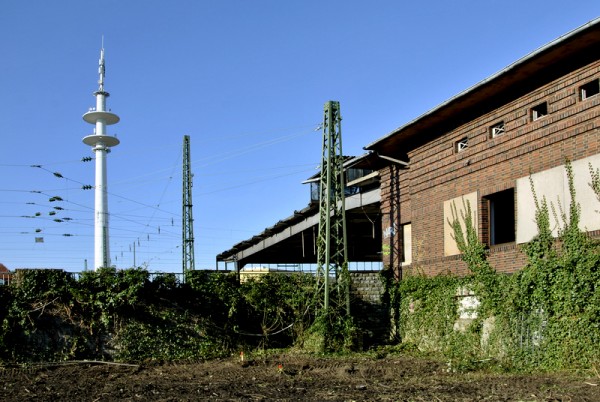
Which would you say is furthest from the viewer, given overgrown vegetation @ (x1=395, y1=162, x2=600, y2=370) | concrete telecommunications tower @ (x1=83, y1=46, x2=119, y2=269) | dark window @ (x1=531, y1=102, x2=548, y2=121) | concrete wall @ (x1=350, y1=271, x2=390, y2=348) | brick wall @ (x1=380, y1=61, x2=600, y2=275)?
concrete telecommunications tower @ (x1=83, y1=46, x2=119, y2=269)

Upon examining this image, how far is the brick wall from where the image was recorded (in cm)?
1688

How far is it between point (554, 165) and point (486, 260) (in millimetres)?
3851

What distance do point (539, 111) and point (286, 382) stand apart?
1018 centimetres

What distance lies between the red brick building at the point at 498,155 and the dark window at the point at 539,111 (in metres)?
0.04

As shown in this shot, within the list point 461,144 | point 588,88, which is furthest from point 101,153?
point 588,88

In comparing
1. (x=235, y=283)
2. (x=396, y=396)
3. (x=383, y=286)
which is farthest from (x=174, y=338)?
(x=396, y=396)

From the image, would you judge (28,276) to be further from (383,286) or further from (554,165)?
(554,165)

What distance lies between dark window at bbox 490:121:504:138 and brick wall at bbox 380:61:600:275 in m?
0.15

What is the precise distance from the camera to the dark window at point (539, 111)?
1828cm

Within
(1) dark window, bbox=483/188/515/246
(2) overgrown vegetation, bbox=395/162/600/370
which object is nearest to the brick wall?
(1) dark window, bbox=483/188/515/246

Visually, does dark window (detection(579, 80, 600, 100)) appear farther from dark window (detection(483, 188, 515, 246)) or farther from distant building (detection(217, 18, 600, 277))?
dark window (detection(483, 188, 515, 246))

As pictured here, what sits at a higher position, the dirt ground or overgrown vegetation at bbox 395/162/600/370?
overgrown vegetation at bbox 395/162/600/370

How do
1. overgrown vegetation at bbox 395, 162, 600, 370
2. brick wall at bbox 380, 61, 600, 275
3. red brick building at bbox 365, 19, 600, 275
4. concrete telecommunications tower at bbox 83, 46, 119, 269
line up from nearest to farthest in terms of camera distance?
overgrown vegetation at bbox 395, 162, 600, 370 → red brick building at bbox 365, 19, 600, 275 → brick wall at bbox 380, 61, 600, 275 → concrete telecommunications tower at bbox 83, 46, 119, 269

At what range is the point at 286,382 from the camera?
1670 centimetres
